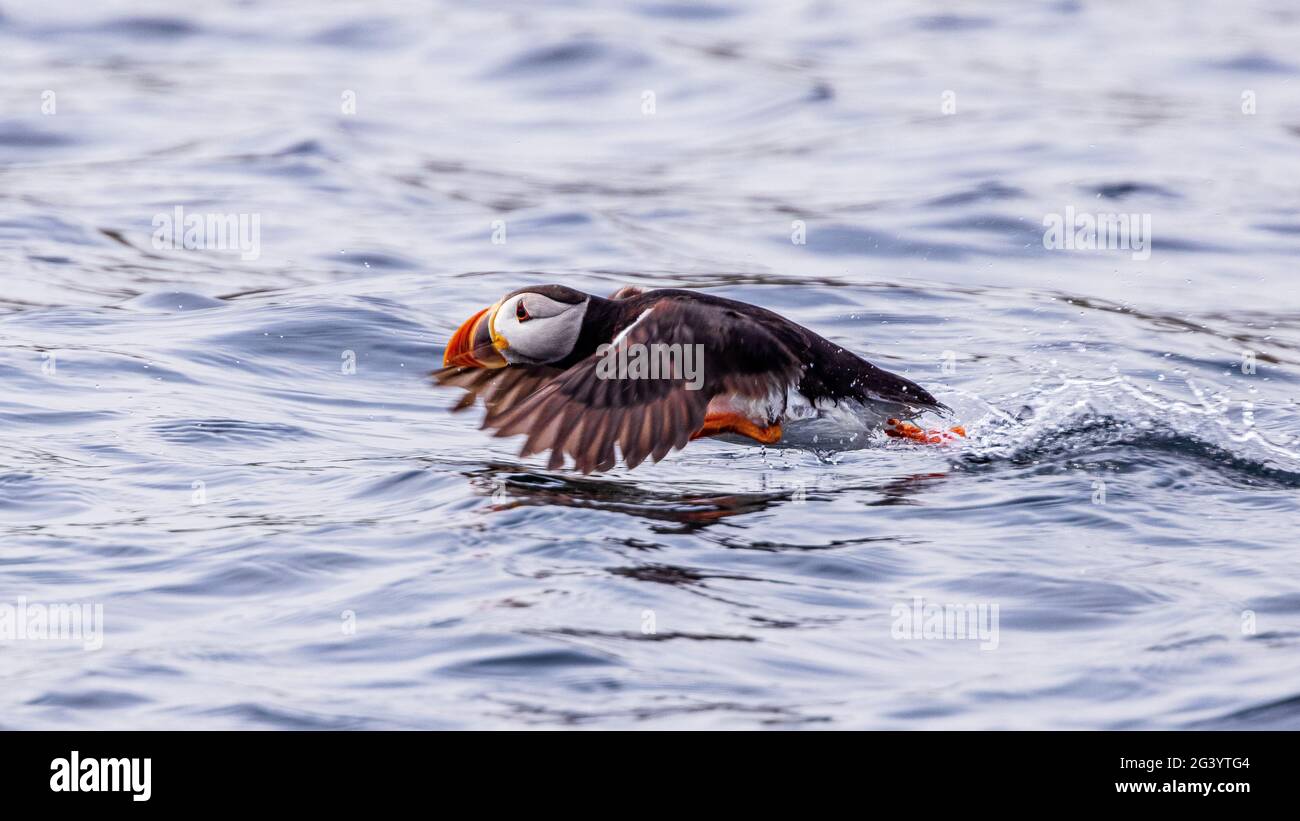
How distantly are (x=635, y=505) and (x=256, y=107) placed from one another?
392 inches

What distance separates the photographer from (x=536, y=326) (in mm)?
6625

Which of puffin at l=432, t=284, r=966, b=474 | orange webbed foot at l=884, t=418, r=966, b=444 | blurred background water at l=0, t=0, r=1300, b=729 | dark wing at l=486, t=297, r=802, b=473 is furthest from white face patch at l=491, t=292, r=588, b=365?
orange webbed foot at l=884, t=418, r=966, b=444

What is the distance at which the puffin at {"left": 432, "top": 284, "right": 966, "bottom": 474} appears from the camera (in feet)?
20.0

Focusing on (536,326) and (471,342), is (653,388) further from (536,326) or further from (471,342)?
(471,342)

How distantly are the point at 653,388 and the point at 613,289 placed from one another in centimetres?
402

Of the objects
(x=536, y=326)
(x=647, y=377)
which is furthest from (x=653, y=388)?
(x=536, y=326)

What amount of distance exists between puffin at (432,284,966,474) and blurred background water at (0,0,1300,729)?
0.26 meters

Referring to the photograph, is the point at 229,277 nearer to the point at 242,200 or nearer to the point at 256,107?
the point at 242,200

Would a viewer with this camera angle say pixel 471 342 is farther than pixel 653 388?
Yes

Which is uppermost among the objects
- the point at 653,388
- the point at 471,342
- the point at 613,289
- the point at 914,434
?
the point at 613,289

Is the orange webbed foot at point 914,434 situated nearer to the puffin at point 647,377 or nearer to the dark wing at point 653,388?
the puffin at point 647,377

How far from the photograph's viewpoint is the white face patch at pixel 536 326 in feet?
21.6
